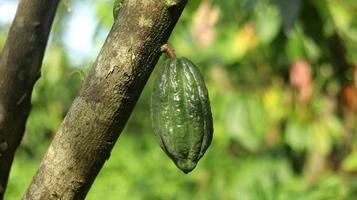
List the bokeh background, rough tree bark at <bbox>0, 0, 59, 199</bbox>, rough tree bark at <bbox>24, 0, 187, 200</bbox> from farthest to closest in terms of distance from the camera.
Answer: the bokeh background, rough tree bark at <bbox>0, 0, 59, 199</bbox>, rough tree bark at <bbox>24, 0, 187, 200</bbox>

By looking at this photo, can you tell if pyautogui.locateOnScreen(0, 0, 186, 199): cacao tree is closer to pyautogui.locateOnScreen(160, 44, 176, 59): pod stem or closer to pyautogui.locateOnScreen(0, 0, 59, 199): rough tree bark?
pyautogui.locateOnScreen(160, 44, 176, 59): pod stem

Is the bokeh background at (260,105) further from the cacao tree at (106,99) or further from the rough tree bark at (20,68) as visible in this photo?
the cacao tree at (106,99)

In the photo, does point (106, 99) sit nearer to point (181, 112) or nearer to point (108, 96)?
point (108, 96)

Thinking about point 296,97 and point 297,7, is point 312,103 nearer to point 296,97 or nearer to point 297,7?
point 296,97

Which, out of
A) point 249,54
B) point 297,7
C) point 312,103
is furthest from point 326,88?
point 297,7

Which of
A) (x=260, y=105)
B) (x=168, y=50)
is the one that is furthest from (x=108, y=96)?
(x=260, y=105)

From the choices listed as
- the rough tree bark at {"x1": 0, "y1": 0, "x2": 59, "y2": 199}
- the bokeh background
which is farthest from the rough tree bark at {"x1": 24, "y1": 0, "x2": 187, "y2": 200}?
the bokeh background
